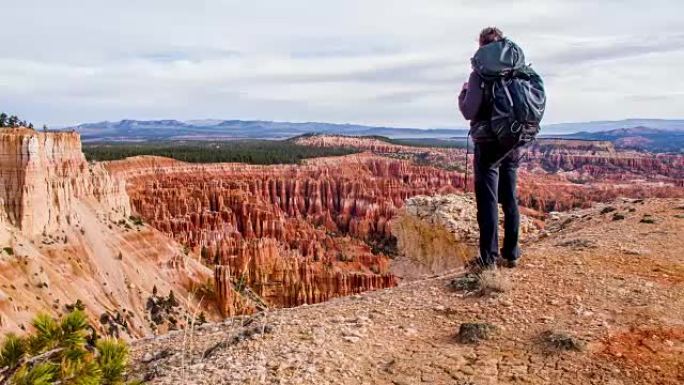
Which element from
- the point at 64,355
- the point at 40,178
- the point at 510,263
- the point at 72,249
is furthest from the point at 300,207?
the point at 64,355

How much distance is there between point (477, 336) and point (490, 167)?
1975 millimetres

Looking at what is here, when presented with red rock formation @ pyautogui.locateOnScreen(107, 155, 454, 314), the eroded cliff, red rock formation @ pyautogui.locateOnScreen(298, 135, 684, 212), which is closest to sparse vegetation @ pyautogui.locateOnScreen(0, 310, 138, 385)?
the eroded cliff

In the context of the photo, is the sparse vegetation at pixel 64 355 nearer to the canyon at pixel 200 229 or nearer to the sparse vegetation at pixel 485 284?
the canyon at pixel 200 229

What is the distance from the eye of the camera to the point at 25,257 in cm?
3170

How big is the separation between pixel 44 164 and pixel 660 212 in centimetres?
3616

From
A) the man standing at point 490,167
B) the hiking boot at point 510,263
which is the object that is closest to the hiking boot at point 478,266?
the man standing at point 490,167

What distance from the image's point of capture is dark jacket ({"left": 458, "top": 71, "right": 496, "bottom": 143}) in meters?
5.95

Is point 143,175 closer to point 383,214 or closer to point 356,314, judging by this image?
point 383,214

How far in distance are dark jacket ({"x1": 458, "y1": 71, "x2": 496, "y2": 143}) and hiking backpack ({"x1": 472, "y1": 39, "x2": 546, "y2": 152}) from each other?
2.3 inches

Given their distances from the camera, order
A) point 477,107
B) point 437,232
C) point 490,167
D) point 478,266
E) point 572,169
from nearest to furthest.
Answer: point 477,107
point 490,167
point 478,266
point 437,232
point 572,169

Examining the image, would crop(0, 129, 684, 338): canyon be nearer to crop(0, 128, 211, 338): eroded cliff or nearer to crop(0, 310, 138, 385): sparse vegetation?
crop(0, 128, 211, 338): eroded cliff

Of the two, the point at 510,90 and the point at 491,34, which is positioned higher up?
the point at 491,34

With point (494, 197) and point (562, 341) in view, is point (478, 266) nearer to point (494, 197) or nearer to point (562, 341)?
point (494, 197)

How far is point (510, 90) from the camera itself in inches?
231
